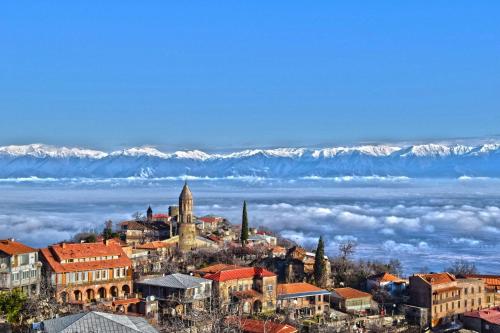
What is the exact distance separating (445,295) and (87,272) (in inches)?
965

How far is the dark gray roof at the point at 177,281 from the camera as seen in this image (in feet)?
155

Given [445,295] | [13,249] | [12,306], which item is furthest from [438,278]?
[12,306]

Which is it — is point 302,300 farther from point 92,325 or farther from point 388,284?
point 92,325

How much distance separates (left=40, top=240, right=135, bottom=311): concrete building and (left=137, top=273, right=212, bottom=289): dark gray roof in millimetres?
1918

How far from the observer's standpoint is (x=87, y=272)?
166 feet

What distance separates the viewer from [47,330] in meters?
31.2

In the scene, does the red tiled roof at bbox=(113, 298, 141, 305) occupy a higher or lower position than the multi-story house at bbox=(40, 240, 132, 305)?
lower

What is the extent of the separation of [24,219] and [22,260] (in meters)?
113

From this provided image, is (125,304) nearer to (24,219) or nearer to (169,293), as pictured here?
(169,293)

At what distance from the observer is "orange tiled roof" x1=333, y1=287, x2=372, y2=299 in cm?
5245

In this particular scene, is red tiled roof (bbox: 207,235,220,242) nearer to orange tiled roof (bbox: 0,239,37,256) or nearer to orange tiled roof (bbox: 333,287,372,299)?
orange tiled roof (bbox: 333,287,372,299)

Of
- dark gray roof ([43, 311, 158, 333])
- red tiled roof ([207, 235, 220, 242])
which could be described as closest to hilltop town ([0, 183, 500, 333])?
dark gray roof ([43, 311, 158, 333])

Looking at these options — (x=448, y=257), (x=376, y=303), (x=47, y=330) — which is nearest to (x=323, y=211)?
(x=448, y=257)

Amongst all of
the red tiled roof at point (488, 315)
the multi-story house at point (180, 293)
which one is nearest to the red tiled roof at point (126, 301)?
the multi-story house at point (180, 293)
